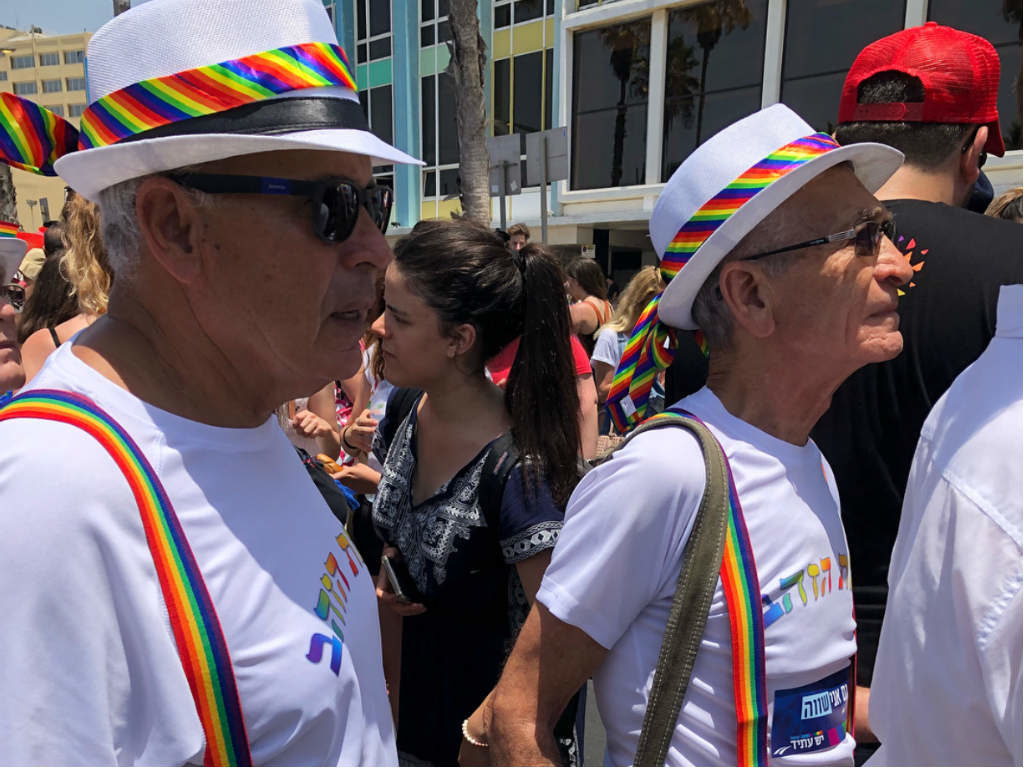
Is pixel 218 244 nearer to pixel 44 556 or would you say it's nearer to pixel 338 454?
pixel 44 556

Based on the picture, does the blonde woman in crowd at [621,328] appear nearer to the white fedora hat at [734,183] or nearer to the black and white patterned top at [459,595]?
the black and white patterned top at [459,595]

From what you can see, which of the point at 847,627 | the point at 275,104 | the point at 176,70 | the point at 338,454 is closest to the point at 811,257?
the point at 847,627

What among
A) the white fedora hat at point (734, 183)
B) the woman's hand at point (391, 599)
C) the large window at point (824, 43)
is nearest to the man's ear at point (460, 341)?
the woman's hand at point (391, 599)

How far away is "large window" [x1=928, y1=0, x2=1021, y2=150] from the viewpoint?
37.4 ft

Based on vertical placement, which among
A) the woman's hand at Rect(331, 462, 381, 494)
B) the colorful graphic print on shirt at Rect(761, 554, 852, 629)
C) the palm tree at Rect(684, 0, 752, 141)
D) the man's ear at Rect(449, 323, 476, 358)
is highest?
the palm tree at Rect(684, 0, 752, 141)

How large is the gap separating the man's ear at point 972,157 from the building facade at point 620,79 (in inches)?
446

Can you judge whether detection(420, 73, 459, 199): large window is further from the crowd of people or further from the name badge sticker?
the name badge sticker

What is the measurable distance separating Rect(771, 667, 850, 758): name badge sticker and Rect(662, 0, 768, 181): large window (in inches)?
561

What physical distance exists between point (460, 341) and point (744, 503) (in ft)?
3.98

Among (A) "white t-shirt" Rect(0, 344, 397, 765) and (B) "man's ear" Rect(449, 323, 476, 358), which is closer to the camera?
(A) "white t-shirt" Rect(0, 344, 397, 765)

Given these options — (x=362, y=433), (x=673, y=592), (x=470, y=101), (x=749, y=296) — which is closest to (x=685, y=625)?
(x=673, y=592)

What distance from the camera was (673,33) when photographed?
15141 mm

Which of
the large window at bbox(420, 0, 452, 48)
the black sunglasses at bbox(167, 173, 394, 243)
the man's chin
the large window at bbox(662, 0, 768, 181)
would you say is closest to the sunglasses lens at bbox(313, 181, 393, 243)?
the black sunglasses at bbox(167, 173, 394, 243)

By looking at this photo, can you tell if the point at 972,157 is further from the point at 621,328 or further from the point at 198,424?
the point at 621,328
